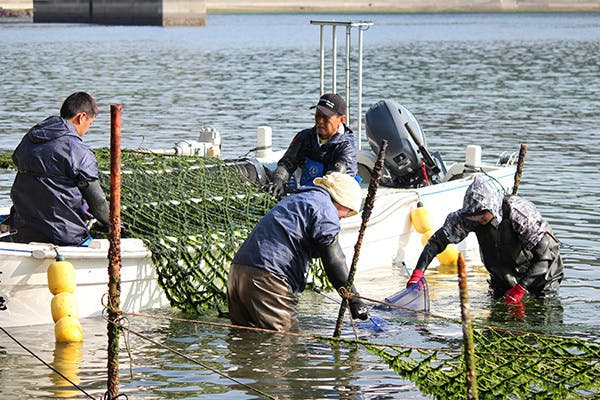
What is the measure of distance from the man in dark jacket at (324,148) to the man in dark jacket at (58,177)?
7.34ft

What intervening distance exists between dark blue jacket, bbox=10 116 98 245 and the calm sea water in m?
0.78

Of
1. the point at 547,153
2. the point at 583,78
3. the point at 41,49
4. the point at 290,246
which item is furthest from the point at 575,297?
the point at 41,49

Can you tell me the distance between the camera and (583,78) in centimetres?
4125

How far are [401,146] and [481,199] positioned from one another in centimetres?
374

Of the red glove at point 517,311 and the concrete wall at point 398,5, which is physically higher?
the concrete wall at point 398,5

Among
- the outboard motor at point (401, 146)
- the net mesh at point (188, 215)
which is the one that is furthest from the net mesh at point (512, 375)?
the outboard motor at point (401, 146)

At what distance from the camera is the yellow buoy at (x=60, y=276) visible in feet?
29.6

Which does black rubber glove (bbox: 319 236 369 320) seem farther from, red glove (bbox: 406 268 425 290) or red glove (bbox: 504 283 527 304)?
red glove (bbox: 504 283 527 304)

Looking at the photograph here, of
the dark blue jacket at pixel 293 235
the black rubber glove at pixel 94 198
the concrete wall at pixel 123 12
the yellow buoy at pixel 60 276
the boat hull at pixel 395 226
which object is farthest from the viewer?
the concrete wall at pixel 123 12

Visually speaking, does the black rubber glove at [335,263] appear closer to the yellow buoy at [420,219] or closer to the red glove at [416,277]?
the red glove at [416,277]

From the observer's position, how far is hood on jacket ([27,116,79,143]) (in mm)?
9266

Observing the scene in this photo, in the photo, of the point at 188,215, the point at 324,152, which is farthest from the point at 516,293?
the point at 188,215

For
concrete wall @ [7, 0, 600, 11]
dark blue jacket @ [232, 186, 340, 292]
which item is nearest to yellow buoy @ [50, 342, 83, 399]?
dark blue jacket @ [232, 186, 340, 292]

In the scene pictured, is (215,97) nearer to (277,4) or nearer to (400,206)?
(400,206)
